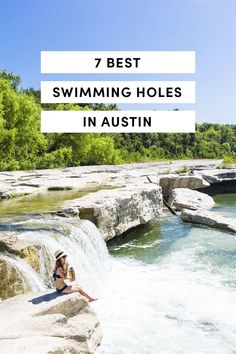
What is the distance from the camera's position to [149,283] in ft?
26.0

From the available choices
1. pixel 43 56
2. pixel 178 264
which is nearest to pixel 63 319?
pixel 178 264

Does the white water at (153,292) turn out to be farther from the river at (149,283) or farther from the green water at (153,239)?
the green water at (153,239)

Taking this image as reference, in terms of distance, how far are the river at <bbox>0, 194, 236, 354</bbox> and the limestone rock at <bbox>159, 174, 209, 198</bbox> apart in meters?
7.23

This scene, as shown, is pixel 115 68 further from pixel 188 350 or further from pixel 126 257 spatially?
pixel 188 350

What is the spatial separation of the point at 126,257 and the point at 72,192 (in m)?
3.58

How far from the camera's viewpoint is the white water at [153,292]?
568 centimetres

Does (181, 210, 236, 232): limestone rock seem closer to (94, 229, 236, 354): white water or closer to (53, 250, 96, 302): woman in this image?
(94, 229, 236, 354): white water

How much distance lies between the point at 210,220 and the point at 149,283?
5.67 m

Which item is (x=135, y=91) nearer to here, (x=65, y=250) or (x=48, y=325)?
(x=65, y=250)

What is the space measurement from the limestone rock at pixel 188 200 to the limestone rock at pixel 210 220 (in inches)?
70.0

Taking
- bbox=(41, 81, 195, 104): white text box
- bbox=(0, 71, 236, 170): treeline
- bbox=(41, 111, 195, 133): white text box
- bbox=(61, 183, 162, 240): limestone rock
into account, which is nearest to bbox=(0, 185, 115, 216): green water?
bbox=(61, 183, 162, 240): limestone rock

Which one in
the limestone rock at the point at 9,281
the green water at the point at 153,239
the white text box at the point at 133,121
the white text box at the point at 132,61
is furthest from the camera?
the white text box at the point at 133,121

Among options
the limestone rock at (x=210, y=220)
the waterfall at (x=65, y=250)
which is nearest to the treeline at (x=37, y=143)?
the limestone rock at (x=210, y=220)

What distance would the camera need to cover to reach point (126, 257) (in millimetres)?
9883
